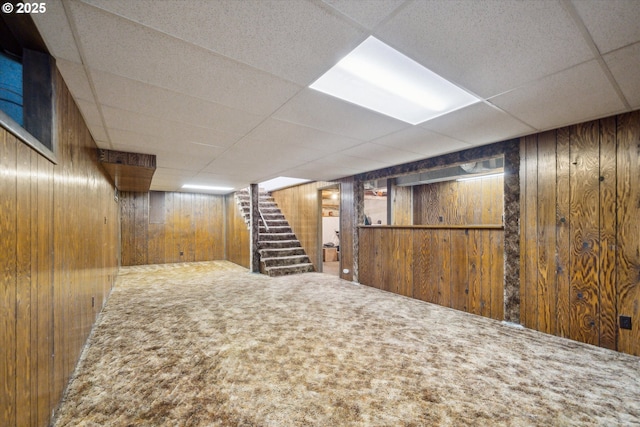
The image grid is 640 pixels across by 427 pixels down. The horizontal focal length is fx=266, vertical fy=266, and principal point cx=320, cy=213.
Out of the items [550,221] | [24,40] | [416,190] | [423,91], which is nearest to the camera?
[24,40]

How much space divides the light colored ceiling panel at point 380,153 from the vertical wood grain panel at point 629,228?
193cm

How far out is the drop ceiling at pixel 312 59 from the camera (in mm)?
1182

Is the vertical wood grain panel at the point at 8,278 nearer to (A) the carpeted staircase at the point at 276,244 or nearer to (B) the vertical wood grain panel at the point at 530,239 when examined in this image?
(B) the vertical wood grain panel at the point at 530,239

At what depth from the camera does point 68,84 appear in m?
1.77

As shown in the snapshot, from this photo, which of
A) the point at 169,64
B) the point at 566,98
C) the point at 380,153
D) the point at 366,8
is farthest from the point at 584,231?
the point at 169,64

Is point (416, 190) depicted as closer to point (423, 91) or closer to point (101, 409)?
point (423, 91)

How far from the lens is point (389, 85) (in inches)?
75.5

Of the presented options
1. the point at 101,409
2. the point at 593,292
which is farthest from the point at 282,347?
the point at 593,292

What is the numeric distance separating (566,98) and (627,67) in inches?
15.5

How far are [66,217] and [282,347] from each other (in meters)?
1.98

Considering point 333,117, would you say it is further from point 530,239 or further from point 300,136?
point 530,239

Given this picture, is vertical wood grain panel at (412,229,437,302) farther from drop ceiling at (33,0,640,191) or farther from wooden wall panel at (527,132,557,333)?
drop ceiling at (33,0,640,191)

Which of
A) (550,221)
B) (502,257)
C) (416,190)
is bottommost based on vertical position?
(502,257)

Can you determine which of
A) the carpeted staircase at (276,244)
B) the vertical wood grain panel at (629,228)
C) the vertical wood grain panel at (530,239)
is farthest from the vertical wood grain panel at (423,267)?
the carpeted staircase at (276,244)
